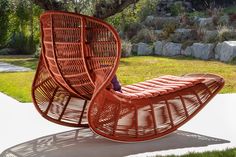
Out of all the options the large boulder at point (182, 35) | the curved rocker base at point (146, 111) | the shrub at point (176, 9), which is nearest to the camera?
the curved rocker base at point (146, 111)

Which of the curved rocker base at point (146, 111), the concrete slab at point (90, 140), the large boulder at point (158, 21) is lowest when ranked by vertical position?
the concrete slab at point (90, 140)

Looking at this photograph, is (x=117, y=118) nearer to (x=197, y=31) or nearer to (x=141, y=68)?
(x=141, y=68)

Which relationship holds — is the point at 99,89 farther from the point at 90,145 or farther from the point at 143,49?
the point at 143,49

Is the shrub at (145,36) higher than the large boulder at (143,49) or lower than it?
higher

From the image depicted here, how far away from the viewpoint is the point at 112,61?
14.9ft

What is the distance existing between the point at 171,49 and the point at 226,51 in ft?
7.79

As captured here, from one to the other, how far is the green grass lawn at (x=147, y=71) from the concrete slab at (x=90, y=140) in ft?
6.56

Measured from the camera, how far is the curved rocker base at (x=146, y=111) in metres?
4.75

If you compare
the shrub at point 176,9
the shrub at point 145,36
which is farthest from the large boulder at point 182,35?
the shrub at point 176,9

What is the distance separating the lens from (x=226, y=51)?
47.6 feet

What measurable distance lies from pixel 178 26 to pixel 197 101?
519 inches

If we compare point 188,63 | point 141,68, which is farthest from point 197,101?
point 188,63

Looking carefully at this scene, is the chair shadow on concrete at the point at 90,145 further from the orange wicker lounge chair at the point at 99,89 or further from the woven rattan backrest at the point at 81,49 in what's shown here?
the woven rattan backrest at the point at 81,49

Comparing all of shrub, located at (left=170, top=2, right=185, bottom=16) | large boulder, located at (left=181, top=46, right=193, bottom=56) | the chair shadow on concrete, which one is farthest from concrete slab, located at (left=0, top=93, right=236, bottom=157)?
shrub, located at (left=170, top=2, right=185, bottom=16)
